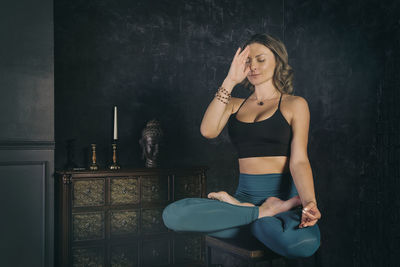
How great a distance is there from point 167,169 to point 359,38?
1.75m

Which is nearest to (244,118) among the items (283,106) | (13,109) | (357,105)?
(283,106)

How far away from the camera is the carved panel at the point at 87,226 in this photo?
3.03 meters

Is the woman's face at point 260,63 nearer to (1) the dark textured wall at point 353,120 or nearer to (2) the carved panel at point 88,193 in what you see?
(1) the dark textured wall at point 353,120

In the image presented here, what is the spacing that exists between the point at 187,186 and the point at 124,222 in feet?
1.91

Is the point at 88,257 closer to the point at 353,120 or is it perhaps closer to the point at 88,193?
the point at 88,193

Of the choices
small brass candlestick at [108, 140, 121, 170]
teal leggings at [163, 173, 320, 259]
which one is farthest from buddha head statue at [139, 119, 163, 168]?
teal leggings at [163, 173, 320, 259]

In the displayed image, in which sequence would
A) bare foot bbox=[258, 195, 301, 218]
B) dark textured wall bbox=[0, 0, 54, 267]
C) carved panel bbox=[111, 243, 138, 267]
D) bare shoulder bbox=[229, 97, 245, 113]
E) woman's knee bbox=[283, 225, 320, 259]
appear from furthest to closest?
carved panel bbox=[111, 243, 138, 267]
dark textured wall bbox=[0, 0, 54, 267]
bare shoulder bbox=[229, 97, 245, 113]
bare foot bbox=[258, 195, 301, 218]
woman's knee bbox=[283, 225, 320, 259]

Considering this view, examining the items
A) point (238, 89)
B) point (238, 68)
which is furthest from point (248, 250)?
point (238, 89)

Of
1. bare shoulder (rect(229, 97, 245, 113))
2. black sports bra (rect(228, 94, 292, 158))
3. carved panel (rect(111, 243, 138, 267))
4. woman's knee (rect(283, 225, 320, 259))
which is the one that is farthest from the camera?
carved panel (rect(111, 243, 138, 267))

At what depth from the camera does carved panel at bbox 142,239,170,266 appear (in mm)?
3258

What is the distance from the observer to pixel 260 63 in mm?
2189

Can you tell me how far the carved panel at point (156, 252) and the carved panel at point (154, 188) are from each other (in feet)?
1.11

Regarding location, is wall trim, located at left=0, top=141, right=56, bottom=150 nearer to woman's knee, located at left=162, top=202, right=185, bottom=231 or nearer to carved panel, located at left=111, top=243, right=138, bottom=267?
carved panel, located at left=111, top=243, right=138, bottom=267

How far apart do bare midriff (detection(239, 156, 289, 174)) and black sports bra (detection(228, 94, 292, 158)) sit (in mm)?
21
